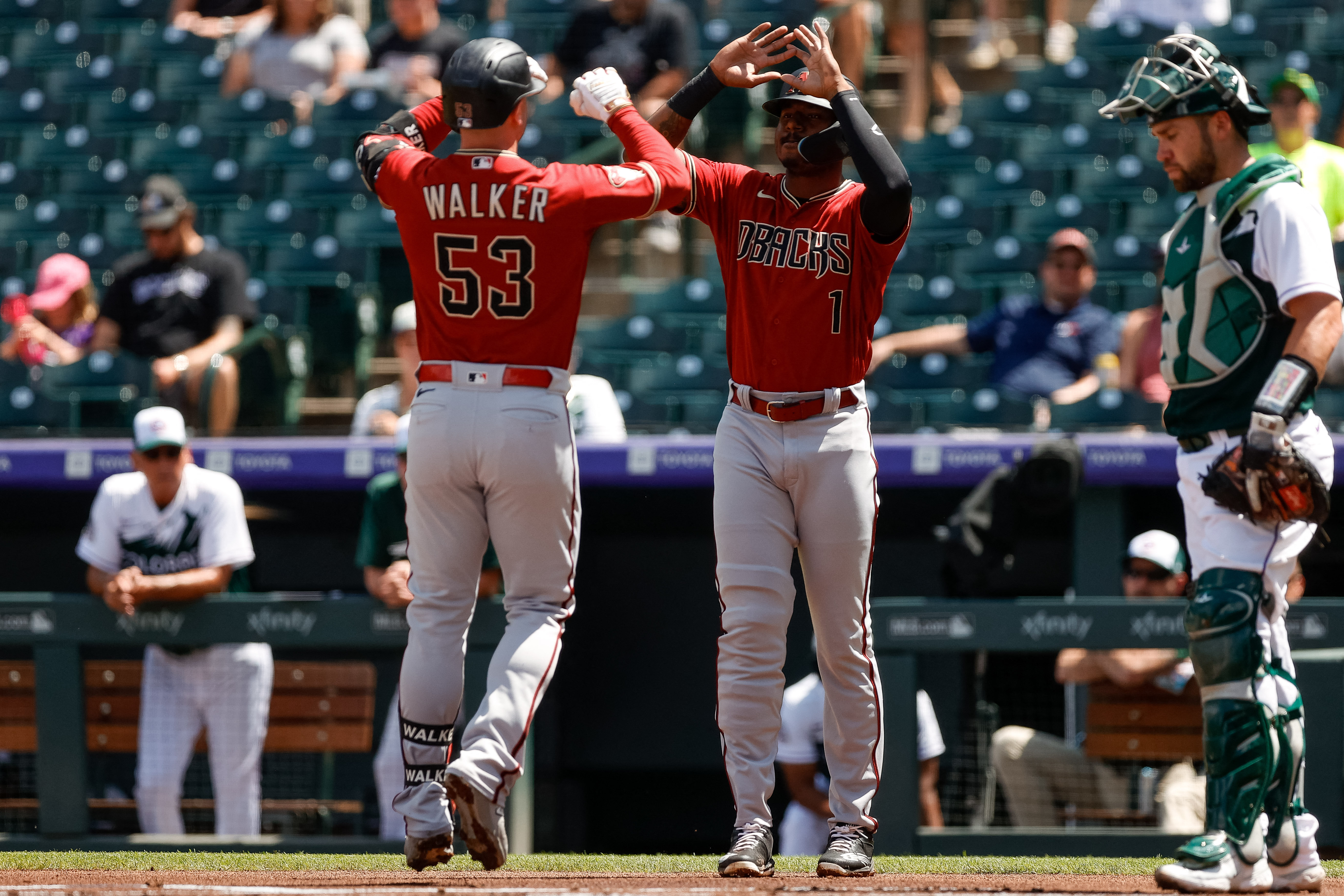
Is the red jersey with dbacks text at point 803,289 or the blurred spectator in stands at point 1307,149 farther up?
the blurred spectator in stands at point 1307,149

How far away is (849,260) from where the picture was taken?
13.1 ft

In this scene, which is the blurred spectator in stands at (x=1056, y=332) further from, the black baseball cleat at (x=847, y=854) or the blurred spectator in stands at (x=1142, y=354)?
the black baseball cleat at (x=847, y=854)

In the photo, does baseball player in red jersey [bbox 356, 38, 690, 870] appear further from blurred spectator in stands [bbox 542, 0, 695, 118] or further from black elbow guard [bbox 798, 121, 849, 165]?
blurred spectator in stands [bbox 542, 0, 695, 118]

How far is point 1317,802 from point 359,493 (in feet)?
12.5

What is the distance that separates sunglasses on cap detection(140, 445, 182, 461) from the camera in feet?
20.3

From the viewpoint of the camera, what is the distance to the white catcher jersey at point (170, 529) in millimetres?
6152

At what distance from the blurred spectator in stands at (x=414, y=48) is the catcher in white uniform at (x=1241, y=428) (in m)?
6.69

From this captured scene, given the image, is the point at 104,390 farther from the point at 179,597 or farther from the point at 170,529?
the point at 179,597

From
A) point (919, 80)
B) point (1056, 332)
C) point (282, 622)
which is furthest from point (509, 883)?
point (919, 80)

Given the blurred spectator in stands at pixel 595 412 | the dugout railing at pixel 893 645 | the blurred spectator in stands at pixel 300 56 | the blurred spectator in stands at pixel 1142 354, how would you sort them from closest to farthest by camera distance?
the dugout railing at pixel 893 645, the blurred spectator in stands at pixel 595 412, the blurred spectator in stands at pixel 1142 354, the blurred spectator in stands at pixel 300 56

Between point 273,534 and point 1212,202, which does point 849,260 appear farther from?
point 273,534

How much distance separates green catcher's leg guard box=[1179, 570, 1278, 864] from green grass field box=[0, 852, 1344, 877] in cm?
91

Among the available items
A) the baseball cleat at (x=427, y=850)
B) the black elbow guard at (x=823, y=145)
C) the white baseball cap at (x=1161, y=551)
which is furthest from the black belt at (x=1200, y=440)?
the white baseball cap at (x=1161, y=551)

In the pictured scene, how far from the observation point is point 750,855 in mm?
3809
